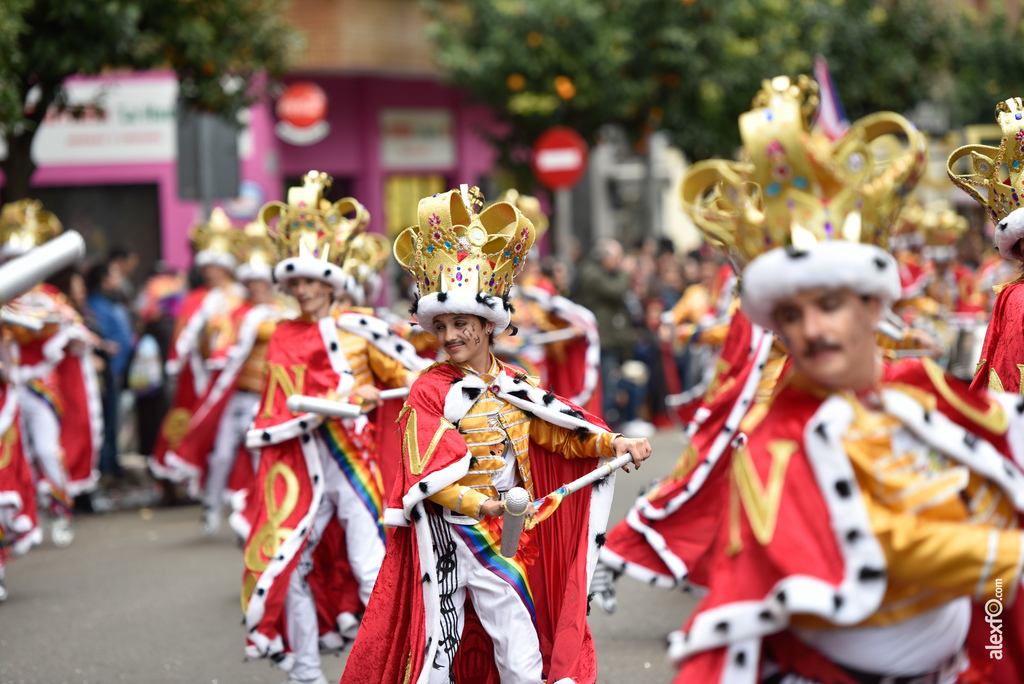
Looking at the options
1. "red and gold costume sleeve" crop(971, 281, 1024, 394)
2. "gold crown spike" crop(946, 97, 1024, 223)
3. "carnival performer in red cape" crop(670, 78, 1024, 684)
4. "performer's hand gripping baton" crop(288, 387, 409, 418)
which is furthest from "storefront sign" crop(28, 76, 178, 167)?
"carnival performer in red cape" crop(670, 78, 1024, 684)

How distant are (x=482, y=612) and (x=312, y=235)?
7.97ft

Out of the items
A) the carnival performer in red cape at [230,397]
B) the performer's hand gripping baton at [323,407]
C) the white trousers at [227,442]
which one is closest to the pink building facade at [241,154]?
the carnival performer in red cape at [230,397]

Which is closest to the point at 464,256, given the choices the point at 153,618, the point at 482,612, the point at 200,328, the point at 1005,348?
the point at 482,612

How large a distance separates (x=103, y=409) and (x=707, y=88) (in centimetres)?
985

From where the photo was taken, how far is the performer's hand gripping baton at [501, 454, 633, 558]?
4105mm

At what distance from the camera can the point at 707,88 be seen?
58.2ft

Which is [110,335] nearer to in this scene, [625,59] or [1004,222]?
[625,59]

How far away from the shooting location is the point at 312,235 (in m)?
6.18

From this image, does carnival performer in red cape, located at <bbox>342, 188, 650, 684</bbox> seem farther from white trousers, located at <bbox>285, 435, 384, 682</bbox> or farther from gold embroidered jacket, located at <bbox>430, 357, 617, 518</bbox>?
white trousers, located at <bbox>285, 435, 384, 682</bbox>

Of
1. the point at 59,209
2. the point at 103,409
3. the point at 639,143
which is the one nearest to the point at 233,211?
the point at 59,209

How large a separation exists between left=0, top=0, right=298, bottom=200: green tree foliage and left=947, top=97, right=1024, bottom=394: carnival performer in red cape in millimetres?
6741

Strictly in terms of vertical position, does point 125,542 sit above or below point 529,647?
below

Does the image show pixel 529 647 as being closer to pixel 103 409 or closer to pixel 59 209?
pixel 103 409

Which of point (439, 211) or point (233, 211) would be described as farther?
point (233, 211)
